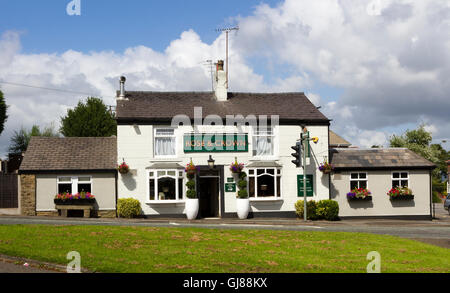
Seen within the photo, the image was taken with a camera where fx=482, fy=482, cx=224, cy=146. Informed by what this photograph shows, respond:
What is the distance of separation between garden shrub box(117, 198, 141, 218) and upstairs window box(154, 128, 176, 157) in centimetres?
279

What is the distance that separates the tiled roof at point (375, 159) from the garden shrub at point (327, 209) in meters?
2.26

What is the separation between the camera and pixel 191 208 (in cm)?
2450

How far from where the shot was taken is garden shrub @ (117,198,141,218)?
947 inches

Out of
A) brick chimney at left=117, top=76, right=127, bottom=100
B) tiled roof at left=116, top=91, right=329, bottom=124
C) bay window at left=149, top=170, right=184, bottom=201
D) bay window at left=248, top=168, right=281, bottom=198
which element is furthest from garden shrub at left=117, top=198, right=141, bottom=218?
bay window at left=248, top=168, right=281, bottom=198

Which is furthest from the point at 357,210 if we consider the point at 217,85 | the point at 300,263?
the point at 300,263

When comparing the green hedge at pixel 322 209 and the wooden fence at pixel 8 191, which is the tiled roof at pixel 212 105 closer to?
the green hedge at pixel 322 209

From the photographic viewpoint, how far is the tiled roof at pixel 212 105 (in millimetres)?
25578

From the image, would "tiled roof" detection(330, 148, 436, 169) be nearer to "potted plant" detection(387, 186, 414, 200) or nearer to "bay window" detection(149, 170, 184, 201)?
"potted plant" detection(387, 186, 414, 200)

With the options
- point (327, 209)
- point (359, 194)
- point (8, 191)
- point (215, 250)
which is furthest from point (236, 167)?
point (8, 191)

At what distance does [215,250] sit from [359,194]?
15.3m

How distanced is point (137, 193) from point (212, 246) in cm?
1206

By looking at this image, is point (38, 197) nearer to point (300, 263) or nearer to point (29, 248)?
point (29, 248)

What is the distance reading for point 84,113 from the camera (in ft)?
161
